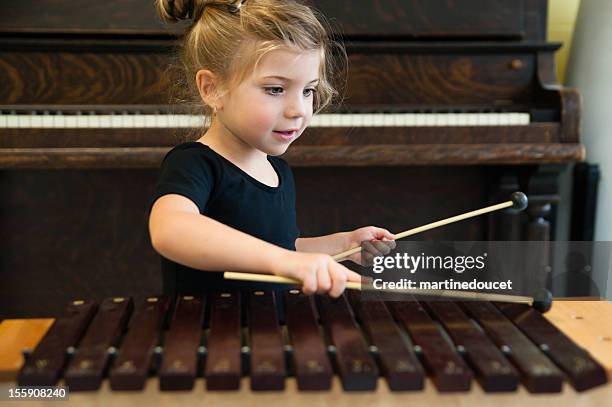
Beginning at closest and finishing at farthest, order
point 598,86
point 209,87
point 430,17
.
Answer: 1. point 209,87
2. point 430,17
3. point 598,86

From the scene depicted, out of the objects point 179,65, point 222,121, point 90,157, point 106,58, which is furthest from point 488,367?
point 106,58

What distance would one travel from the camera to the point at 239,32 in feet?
4.50

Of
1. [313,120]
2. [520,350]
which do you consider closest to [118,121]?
[313,120]

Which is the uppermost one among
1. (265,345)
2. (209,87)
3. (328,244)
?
(209,87)

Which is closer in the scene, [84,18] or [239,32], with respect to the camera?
[239,32]

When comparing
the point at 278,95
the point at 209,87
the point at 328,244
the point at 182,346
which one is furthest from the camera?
the point at 328,244

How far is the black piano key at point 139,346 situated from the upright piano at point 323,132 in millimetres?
999

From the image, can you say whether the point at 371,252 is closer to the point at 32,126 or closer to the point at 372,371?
the point at 372,371

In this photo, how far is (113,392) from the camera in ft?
2.93

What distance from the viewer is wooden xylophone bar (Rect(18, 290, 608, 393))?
89 centimetres

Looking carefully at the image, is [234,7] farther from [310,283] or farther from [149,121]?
[149,121]

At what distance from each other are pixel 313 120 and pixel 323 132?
0.15 ft

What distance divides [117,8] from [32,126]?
49 cm

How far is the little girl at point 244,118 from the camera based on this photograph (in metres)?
1.30
